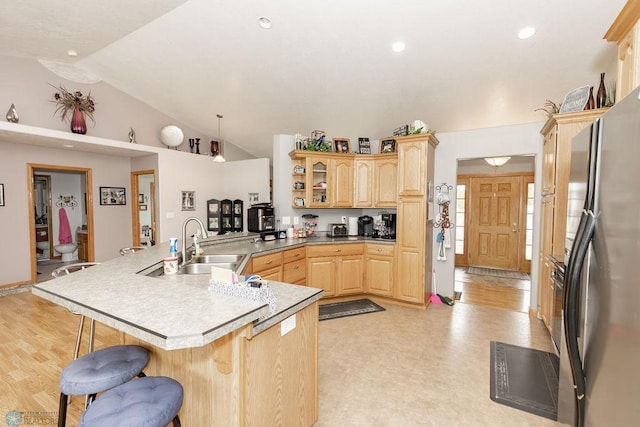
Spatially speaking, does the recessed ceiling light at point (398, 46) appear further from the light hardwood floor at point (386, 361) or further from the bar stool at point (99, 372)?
the bar stool at point (99, 372)

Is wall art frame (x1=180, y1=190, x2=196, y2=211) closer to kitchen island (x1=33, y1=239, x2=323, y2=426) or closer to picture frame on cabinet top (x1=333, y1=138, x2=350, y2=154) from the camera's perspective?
picture frame on cabinet top (x1=333, y1=138, x2=350, y2=154)

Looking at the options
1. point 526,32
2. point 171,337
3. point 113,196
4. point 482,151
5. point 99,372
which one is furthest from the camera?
point 113,196

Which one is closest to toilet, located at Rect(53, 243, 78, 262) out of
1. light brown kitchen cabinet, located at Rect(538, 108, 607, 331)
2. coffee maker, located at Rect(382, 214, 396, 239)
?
coffee maker, located at Rect(382, 214, 396, 239)

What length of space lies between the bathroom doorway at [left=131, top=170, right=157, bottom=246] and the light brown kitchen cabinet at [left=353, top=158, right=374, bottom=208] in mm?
4235

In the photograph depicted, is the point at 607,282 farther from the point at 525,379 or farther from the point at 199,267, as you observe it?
the point at 199,267

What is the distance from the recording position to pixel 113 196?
6.18 meters

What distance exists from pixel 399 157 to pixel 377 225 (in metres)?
1.16

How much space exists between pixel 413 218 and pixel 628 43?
2.66 meters

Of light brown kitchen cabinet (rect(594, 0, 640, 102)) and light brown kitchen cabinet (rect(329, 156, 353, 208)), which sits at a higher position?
light brown kitchen cabinet (rect(594, 0, 640, 102))

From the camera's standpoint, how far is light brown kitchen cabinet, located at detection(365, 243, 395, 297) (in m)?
4.16

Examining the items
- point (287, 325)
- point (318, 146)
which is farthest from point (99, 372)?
point (318, 146)

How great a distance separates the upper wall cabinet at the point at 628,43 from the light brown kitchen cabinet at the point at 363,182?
304 centimetres

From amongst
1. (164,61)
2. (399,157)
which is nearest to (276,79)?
(164,61)

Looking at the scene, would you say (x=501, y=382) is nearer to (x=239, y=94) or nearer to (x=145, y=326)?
(x=145, y=326)
